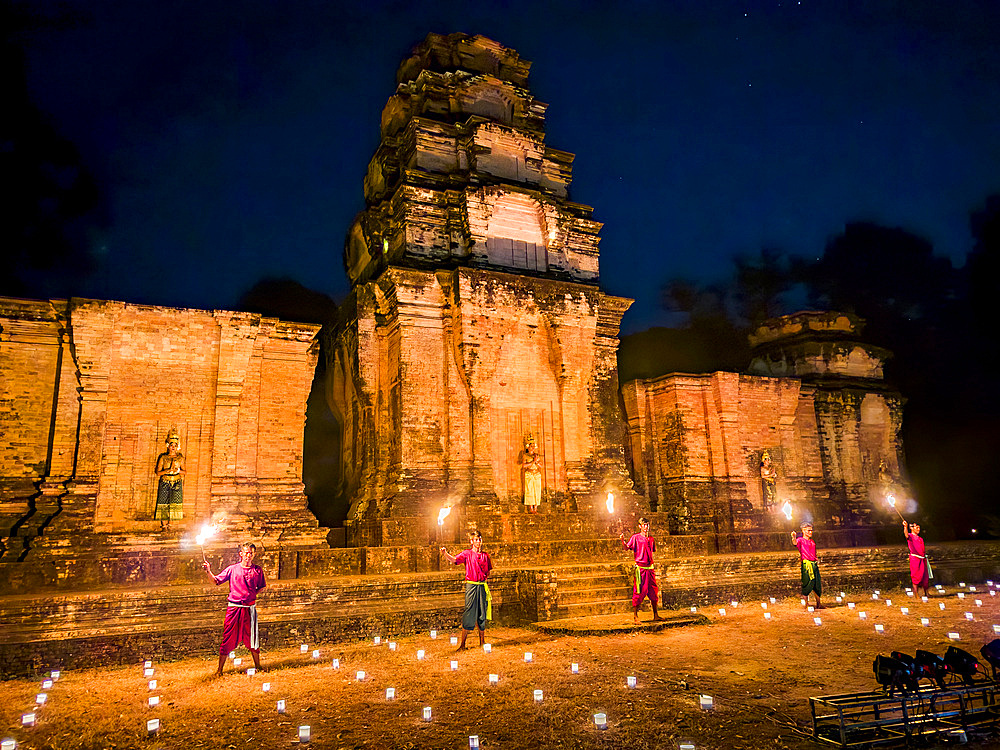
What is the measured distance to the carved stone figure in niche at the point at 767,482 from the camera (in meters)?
19.0

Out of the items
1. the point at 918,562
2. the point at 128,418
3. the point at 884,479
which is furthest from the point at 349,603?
the point at 884,479

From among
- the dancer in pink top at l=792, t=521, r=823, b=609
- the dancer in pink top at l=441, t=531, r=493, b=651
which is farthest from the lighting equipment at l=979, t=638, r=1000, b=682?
the dancer in pink top at l=792, t=521, r=823, b=609

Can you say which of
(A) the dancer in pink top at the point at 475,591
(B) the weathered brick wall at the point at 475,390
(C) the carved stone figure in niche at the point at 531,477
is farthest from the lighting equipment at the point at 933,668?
(C) the carved stone figure in niche at the point at 531,477

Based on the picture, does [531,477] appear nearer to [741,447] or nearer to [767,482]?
[741,447]

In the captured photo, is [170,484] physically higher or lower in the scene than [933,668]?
higher

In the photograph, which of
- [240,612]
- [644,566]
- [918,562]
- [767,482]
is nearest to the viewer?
[240,612]

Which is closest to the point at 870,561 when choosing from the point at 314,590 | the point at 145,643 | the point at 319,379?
the point at 314,590

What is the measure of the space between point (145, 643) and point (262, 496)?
16.0 ft

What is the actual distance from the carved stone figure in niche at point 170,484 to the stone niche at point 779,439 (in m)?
12.5

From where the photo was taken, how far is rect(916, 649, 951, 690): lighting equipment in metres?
5.41

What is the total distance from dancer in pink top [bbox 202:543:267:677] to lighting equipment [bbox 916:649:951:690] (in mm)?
7219

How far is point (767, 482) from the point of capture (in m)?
19.0

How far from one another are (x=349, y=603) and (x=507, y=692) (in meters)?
4.31

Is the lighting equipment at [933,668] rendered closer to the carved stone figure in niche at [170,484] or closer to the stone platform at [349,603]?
the stone platform at [349,603]
